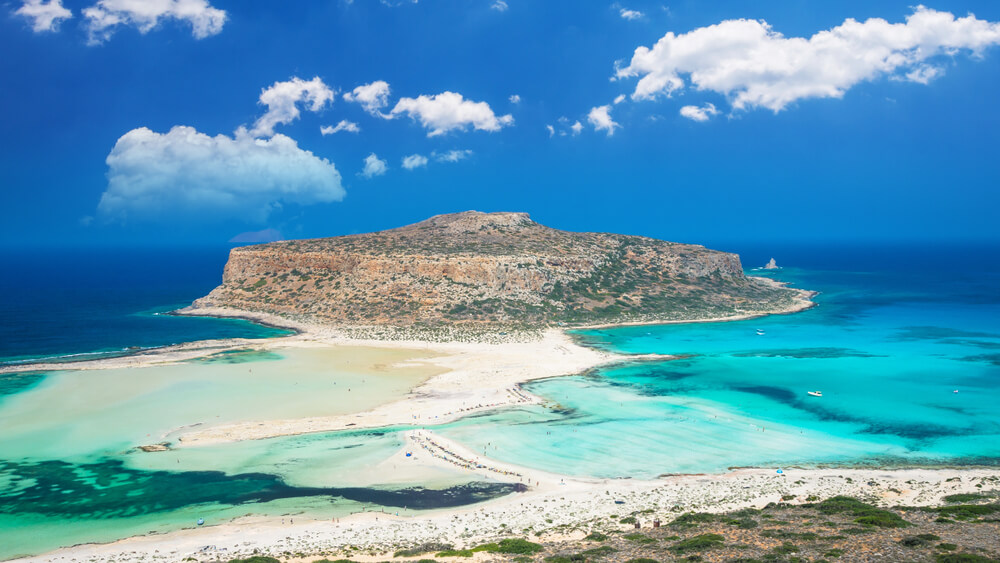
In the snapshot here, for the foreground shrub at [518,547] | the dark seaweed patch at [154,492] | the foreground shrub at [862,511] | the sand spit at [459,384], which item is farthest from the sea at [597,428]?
the foreground shrub at [862,511]

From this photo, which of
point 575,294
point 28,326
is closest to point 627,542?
point 575,294

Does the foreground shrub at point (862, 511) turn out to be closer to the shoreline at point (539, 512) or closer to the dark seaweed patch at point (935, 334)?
the shoreline at point (539, 512)

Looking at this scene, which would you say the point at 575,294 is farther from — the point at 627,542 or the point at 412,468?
the point at 627,542

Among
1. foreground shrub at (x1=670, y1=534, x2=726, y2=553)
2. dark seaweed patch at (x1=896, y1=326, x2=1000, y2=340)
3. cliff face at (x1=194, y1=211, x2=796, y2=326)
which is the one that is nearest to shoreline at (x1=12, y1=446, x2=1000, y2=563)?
foreground shrub at (x1=670, y1=534, x2=726, y2=553)

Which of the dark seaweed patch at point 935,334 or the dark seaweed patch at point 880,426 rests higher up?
the dark seaweed patch at point 935,334

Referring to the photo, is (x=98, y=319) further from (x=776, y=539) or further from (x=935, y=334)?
(x=935, y=334)

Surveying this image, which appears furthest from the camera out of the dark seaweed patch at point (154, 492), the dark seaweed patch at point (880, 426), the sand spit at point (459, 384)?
the sand spit at point (459, 384)

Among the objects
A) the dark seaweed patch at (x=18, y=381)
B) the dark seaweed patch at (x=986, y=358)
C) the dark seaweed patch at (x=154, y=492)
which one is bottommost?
the dark seaweed patch at (x=154, y=492)
